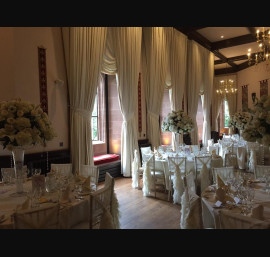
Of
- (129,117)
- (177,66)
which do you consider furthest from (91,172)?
(177,66)

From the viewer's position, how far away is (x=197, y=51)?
11148 millimetres

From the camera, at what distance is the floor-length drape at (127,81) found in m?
6.82

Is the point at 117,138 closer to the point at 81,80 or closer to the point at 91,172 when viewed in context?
the point at 81,80

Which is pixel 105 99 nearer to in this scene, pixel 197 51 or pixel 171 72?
pixel 171 72

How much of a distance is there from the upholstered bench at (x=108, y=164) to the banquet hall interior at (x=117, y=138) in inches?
1.3

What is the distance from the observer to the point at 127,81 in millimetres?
7016

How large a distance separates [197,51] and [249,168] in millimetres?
6211

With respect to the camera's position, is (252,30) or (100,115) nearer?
(100,115)

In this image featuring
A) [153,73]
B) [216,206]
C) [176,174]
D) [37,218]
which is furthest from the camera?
[153,73]

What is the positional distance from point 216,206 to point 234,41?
35.1 feet

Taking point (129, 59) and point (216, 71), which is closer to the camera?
point (129, 59)

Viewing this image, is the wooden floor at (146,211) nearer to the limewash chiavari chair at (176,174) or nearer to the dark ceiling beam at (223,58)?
the limewash chiavari chair at (176,174)

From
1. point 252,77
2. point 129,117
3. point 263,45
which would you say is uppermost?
point 252,77

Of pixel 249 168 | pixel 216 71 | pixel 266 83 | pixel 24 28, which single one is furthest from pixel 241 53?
pixel 24 28
